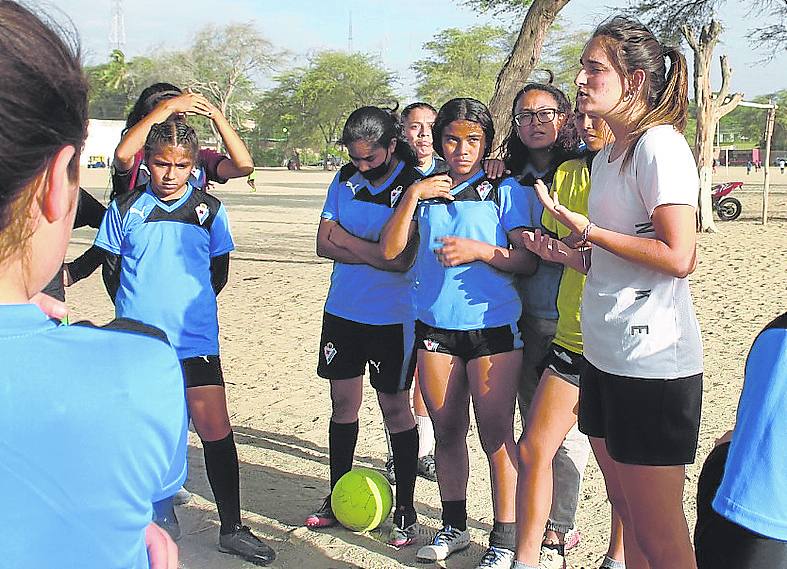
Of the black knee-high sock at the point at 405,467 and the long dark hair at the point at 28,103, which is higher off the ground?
the long dark hair at the point at 28,103

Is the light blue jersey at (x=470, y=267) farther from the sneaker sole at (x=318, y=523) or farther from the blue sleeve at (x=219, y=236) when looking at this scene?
the sneaker sole at (x=318, y=523)

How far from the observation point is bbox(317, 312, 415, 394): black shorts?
4457 mm

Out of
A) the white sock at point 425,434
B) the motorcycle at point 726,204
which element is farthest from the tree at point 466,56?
the white sock at point 425,434

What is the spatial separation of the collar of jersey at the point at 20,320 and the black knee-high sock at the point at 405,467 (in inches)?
135

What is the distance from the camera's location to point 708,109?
19.7m

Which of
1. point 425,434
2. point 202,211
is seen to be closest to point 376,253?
point 202,211

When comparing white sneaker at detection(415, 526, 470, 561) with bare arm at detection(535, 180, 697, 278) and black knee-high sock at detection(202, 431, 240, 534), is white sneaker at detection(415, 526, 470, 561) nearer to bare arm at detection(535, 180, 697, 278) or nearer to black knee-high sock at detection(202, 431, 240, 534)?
black knee-high sock at detection(202, 431, 240, 534)

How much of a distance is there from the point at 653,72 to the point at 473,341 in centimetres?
156

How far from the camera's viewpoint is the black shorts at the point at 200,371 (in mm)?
4117

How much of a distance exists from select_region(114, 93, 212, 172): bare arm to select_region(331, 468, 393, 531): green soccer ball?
2.03 meters

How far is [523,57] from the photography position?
11.0 m

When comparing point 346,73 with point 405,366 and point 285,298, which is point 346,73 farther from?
point 405,366

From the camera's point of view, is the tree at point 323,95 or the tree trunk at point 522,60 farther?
the tree at point 323,95

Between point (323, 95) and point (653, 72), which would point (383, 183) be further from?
point (323, 95)
